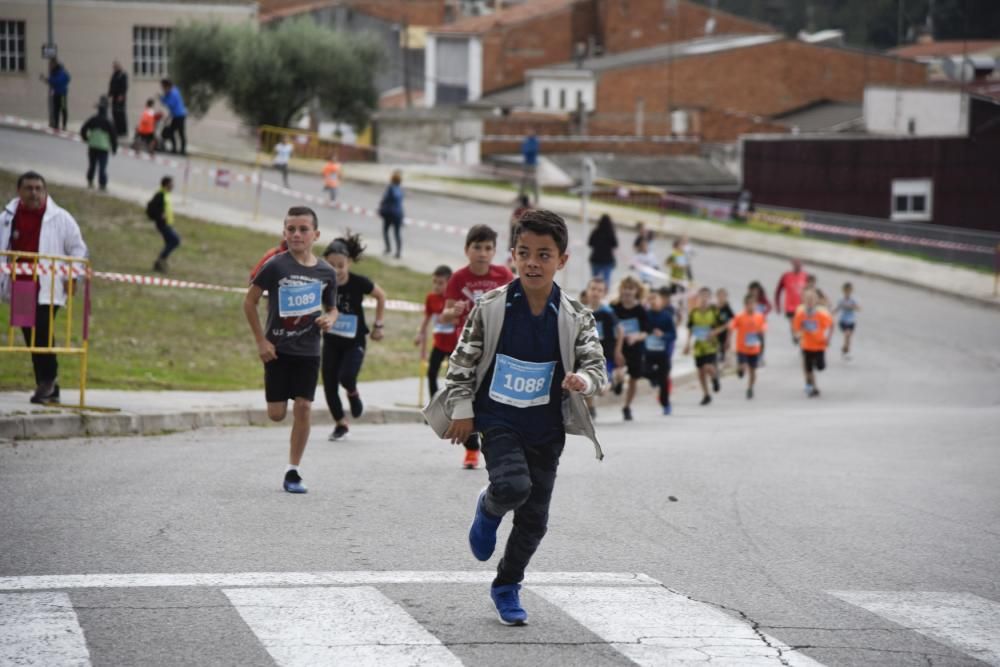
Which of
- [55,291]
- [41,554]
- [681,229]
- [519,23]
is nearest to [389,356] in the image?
[55,291]

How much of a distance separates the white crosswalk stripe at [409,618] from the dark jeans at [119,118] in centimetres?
3272

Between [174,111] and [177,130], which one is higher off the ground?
[174,111]

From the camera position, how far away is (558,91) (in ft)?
248

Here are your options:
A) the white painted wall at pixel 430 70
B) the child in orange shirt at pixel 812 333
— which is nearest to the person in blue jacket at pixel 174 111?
the child in orange shirt at pixel 812 333

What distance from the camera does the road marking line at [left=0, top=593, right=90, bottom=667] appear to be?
5.50m

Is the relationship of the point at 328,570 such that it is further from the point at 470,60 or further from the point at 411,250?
the point at 470,60

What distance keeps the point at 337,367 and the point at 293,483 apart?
137 inches

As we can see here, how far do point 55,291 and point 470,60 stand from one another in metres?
72.5

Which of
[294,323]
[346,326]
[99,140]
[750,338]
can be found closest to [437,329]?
[346,326]

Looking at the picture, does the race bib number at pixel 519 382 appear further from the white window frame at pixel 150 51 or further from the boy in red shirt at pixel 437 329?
the white window frame at pixel 150 51

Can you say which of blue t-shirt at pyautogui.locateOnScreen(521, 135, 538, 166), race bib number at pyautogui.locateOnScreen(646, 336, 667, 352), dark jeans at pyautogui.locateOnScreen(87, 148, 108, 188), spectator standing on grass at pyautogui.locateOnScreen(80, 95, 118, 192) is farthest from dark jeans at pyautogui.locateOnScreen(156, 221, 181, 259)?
blue t-shirt at pyautogui.locateOnScreen(521, 135, 538, 166)

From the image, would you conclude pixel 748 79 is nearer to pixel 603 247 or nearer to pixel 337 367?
pixel 603 247

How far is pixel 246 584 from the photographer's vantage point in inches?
270

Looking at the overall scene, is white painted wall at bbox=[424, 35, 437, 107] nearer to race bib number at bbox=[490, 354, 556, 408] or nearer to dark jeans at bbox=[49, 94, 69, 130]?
dark jeans at bbox=[49, 94, 69, 130]
